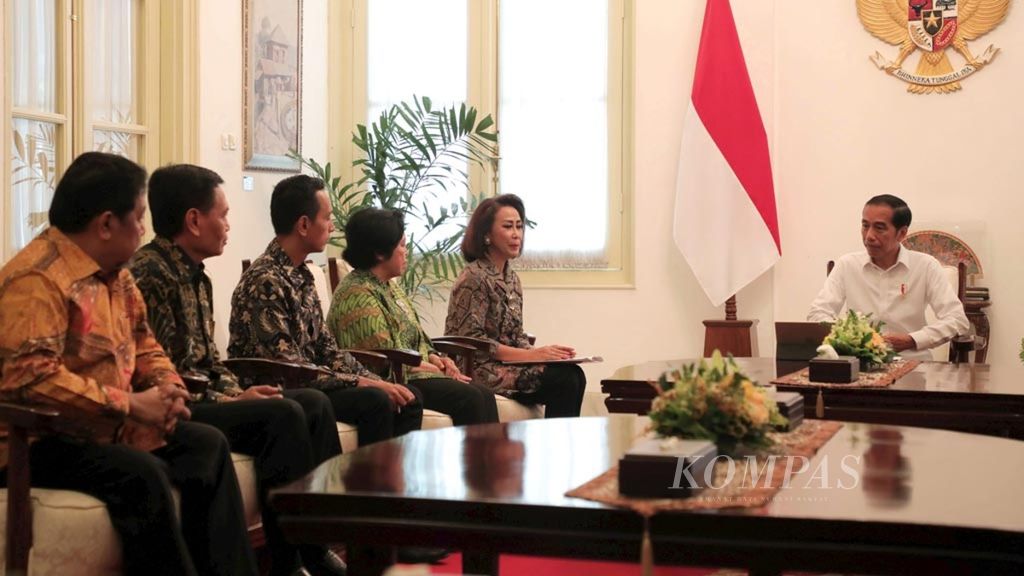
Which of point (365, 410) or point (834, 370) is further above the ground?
point (834, 370)

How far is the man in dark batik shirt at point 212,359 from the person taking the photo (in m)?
3.41

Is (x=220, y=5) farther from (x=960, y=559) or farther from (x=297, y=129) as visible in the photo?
(x=960, y=559)

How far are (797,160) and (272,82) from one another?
2.98 metres

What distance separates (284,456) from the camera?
3.41 meters

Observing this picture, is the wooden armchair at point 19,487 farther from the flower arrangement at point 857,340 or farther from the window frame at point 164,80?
the window frame at point 164,80

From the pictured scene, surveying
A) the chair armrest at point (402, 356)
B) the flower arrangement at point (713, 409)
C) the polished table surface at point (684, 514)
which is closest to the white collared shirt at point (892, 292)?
the chair armrest at point (402, 356)

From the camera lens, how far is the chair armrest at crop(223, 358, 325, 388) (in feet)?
12.4

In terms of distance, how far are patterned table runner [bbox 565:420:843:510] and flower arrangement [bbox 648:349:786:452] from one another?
0.07 metres

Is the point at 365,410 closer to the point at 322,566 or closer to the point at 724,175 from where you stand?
the point at 322,566

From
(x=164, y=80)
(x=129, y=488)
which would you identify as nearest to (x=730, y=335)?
(x=164, y=80)

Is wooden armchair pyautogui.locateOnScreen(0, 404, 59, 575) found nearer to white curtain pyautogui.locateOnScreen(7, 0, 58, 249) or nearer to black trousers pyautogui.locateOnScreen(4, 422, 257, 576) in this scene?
black trousers pyautogui.locateOnScreen(4, 422, 257, 576)

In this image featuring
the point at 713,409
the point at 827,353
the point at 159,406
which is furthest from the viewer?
the point at 827,353

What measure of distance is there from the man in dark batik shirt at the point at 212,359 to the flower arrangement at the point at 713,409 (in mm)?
1448

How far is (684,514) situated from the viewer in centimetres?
196
